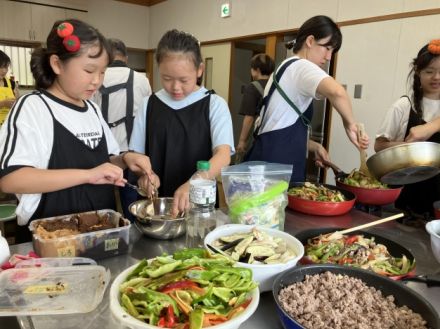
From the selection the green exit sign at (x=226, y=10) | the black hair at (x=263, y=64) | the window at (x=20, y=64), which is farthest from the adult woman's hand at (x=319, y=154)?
the window at (x=20, y=64)

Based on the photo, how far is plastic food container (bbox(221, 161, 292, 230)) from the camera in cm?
110

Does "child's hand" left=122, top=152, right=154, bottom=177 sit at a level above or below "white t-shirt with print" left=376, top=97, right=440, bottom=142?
below

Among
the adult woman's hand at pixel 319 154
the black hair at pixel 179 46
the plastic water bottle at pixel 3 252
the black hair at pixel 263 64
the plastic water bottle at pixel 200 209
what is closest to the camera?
the plastic water bottle at pixel 3 252

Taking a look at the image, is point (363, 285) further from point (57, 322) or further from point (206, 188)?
point (57, 322)

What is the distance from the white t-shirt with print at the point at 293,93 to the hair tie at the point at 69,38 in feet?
3.14

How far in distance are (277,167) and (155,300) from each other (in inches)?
28.9

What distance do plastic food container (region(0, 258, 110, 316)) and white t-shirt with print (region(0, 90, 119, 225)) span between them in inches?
14.3

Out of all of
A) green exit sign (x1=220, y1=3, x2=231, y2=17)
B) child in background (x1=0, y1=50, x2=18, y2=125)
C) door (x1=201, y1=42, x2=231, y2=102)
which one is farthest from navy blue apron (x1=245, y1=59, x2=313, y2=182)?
green exit sign (x1=220, y1=3, x2=231, y2=17)

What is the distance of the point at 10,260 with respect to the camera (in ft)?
2.81

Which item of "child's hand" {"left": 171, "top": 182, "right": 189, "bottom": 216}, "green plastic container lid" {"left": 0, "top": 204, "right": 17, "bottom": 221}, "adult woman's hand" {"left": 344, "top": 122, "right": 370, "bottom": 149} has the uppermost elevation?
"adult woman's hand" {"left": 344, "top": 122, "right": 370, "bottom": 149}

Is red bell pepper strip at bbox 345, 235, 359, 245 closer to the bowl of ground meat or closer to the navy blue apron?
the bowl of ground meat

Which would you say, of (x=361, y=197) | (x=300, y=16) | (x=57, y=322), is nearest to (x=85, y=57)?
(x=57, y=322)

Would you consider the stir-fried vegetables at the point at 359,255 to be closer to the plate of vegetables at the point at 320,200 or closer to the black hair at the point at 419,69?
the plate of vegetables at the point at 320,200

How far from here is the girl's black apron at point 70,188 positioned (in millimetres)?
1206
